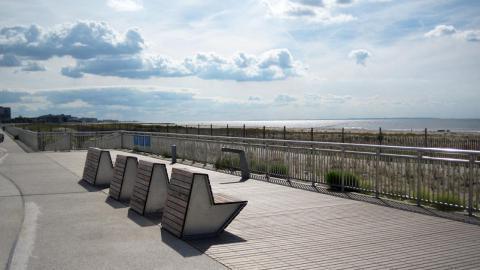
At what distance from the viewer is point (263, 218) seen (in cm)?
876

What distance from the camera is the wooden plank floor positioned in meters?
6.01

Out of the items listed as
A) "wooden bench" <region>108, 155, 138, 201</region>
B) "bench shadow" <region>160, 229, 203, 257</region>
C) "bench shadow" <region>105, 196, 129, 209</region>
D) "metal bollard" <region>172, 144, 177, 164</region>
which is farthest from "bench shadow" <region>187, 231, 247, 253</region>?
"metal bollard" <region>172, 144, 177, 164</region>

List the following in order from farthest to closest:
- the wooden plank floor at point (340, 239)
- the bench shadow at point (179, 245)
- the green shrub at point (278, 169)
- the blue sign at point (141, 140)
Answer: the blue sign at point (141, 140) → the green shrub at point (278, 169) → the bench shadow at point (179, 245) → the wooden plank floor at point (340, 239)

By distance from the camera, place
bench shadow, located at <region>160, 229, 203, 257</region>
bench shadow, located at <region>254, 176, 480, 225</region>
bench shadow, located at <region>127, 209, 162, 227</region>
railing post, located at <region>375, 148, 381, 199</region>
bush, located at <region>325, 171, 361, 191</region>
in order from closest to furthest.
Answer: bench shadow, located at <region>160, 229, 203, 257</region>, bench shadow, located at <region>127, 209, 162, 227</region>, bench shadow, located at <region>254, 176, 480, 225</region>, railing post, located at <region>375, 148, 381, 199</region>, bush, located at <region>325, 171, 361, 191</region>

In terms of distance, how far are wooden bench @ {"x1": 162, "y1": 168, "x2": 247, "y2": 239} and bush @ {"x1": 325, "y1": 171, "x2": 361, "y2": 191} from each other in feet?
14.6

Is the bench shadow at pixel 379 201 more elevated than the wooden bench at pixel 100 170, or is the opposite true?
the wooden bench at pixel 100 170

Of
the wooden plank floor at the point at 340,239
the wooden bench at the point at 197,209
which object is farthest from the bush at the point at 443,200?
the wooden bench at the point at 197,209

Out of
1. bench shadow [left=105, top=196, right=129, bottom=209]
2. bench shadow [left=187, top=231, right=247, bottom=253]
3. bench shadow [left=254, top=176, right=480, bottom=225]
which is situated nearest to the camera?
bench shadow [left=187, top=231, right=247, bottom=253]

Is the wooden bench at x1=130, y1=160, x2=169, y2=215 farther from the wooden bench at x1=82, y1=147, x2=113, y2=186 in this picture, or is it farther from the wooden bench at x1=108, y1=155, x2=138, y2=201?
the wooden bench at x1=82, y1=147, x2=113, y2=186

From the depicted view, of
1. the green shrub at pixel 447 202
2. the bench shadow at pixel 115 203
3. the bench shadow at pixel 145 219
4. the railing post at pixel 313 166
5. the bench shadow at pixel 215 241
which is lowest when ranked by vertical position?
the bench shadow at pixel 215 241

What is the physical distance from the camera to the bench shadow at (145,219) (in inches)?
331

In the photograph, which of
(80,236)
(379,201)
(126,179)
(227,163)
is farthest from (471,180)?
(227,163)

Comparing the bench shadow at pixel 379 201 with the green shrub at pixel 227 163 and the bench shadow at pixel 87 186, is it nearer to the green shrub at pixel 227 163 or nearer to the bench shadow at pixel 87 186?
the green shrub at pixel 227 163

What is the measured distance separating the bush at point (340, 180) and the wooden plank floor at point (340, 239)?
1285mm
